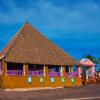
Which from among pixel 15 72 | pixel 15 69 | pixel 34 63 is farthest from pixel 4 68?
pixel 34 63

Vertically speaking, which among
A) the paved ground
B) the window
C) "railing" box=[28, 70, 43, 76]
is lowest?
the paved ground

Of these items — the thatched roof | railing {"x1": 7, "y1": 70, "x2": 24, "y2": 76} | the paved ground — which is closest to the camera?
the paved ground

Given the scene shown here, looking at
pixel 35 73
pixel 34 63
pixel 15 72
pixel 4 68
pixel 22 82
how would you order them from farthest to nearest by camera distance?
pixel 35 73, pixel 34 63, pixel 15 72, pixel 22 82, pixel 4 68

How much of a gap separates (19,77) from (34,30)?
6819 millimetres

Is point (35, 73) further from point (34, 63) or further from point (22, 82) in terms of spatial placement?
point (22, 82)

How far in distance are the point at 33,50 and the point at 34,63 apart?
1.95 meters

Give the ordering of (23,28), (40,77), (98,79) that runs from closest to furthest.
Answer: (40,77) < (23,28) < (98,79)

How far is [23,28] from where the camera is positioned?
116ft

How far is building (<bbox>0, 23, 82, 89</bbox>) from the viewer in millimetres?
31109

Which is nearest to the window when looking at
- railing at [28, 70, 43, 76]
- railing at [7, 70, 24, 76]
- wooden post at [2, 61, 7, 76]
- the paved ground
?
railing at [7, 70, 24, 76]

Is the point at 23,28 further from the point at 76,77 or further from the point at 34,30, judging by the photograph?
the point at 76,77

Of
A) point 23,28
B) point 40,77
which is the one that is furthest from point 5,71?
point 23,28

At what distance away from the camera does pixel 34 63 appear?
32.6 meters

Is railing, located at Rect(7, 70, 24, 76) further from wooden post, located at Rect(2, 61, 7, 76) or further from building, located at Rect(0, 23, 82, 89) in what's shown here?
wooden post, located at Rect(2, 61, 7, 76)
